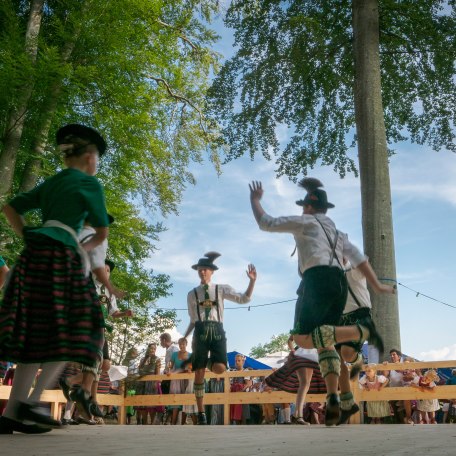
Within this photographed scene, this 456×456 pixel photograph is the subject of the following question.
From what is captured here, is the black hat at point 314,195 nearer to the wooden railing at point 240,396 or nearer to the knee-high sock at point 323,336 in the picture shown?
the knee-high sock at point 323,336

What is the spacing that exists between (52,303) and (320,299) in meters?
2.39

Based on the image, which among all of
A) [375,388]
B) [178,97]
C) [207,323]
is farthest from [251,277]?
[178,97]

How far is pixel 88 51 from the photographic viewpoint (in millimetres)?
15555

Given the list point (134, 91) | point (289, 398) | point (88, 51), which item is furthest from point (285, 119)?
point (289, 398)

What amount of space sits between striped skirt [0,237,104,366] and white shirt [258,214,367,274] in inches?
82.8

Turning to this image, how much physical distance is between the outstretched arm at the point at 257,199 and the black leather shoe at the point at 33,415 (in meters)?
2.53

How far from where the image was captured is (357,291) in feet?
20.2

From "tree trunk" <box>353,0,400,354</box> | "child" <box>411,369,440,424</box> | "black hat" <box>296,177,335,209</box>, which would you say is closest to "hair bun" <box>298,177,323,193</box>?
"black hat" <box>296,177,335,209</box>

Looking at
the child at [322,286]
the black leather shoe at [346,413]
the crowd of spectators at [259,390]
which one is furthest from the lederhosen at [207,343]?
the black leather shoe at [346,413]

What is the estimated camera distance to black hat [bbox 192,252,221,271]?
912 centimetres

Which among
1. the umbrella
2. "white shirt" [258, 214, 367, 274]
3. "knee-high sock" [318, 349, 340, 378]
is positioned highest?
"white shirt" [258, 214, 367, 274]

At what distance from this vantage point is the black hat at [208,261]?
912 cm

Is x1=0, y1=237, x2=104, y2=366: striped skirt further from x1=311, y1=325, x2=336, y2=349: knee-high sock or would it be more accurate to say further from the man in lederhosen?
the man in lederhosen

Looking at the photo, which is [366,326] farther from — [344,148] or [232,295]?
[344,148]
